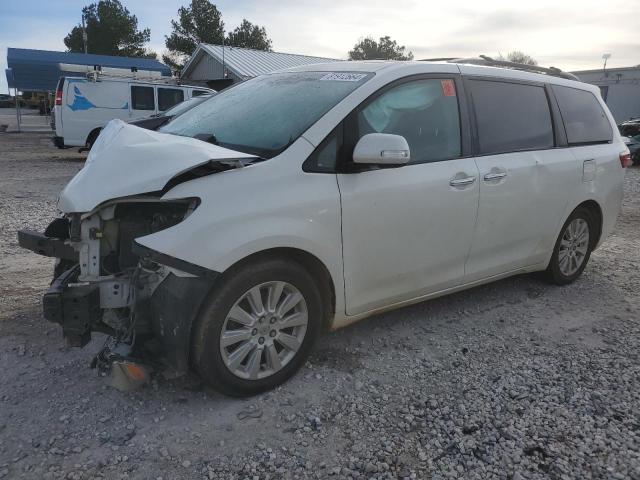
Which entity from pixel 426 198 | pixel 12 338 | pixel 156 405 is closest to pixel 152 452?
pixel 156 405

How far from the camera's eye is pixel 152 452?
256 cm

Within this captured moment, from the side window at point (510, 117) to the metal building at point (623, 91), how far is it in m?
29.5

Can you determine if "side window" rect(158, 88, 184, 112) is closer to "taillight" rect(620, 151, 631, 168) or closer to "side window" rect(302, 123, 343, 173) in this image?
"taillight" rect(620, 151, 631, 168)

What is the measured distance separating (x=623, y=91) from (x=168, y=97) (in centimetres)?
2627

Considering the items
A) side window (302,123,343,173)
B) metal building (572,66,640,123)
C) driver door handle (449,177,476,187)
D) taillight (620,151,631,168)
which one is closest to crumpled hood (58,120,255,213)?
side window (302,123,343,173)

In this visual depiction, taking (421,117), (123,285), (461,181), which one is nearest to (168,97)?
(421,117)

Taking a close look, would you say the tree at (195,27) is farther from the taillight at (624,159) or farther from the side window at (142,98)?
the taillight at (624,159)

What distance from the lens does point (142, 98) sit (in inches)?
583

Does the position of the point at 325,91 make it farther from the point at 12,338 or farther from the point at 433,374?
the point at 12,338

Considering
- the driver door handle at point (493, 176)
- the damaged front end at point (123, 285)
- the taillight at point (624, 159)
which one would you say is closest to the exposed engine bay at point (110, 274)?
the damaged front end at point (123, 285)

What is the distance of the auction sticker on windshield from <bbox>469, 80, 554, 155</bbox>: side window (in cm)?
95

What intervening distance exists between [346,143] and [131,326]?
1.55 metres

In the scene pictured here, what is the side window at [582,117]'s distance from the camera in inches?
185

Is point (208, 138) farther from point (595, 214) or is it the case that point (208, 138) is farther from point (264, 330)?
point (595, 214)
